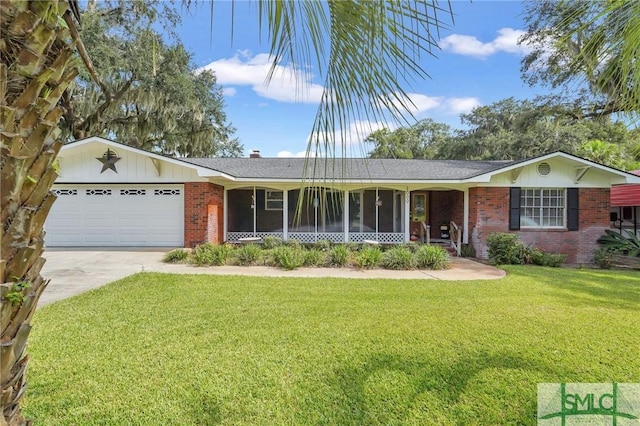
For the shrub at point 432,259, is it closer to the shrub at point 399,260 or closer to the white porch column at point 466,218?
the shrub at point 399,260

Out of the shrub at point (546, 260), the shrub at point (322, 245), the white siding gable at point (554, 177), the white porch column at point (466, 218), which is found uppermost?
the white siding gable at point (554, 177)

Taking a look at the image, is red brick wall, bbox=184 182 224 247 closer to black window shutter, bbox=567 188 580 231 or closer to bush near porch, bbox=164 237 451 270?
bush near porch, bbox=164 237 451 270

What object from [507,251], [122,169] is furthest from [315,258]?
[122,169]

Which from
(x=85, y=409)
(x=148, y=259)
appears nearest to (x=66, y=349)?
(x=85, y=409)

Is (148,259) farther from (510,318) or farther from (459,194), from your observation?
(459,194)

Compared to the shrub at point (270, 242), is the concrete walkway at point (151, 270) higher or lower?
lower

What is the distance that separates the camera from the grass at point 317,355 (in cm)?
292

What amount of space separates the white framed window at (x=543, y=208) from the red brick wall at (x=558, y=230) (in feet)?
1.14

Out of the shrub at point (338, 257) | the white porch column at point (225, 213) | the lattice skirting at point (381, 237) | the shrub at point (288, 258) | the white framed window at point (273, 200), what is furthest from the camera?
the white framed window at point (273, 200)

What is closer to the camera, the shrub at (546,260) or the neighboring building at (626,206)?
the shrub at (546,260)

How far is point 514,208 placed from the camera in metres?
12.3

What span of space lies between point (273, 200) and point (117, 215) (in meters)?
6.15

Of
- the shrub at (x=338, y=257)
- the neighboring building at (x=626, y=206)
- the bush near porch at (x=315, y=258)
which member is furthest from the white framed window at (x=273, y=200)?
the neighboring building at (x=626, y=206)

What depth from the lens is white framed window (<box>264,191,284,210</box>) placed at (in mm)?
14852
